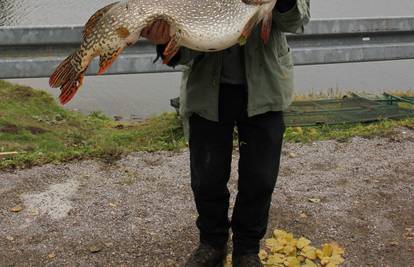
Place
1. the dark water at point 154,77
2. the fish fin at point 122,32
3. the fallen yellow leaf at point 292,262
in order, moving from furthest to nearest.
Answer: the dark water at point 154,77 → the fallen yellow leaf at point 292,262 → the fish fin at point 122,32

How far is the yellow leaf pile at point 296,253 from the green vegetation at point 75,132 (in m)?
1.92

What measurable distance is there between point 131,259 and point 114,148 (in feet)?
5.96

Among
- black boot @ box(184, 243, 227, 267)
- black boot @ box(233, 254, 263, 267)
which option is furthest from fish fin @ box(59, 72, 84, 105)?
black boot @ box(233, 254, 263, 267)

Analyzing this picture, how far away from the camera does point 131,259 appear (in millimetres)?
3615

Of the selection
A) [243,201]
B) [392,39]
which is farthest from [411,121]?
[243,201]

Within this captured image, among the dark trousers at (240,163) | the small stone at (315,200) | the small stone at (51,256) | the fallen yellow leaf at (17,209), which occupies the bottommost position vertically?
the small stone at (315,200)

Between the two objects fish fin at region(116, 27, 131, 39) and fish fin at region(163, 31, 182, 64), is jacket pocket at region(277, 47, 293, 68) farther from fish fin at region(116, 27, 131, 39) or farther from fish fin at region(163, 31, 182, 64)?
fish fin at region(116, 27, 131, 39)

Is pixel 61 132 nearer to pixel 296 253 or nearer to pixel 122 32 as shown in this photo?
pixel 296 253

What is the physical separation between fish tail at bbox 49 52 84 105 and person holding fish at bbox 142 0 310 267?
0.37 m

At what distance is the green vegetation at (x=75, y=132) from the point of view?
16.9 feet

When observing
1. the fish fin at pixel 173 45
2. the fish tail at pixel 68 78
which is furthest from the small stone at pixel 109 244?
the fish fin at pixel 173 45

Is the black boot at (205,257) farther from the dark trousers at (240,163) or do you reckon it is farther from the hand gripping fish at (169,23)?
the hand gripping fish at (169,23)

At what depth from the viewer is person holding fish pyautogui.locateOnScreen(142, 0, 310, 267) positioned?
2.94m

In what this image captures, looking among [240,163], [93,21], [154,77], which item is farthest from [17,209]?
[154,77]
